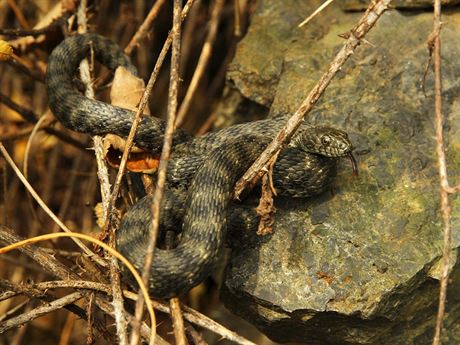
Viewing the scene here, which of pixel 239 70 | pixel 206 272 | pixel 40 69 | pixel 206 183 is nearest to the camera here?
pixel 206 272

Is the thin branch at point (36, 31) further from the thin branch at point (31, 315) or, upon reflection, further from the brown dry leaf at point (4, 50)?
the thin branch at point (31, 315)

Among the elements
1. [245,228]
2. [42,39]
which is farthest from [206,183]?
[42,39]

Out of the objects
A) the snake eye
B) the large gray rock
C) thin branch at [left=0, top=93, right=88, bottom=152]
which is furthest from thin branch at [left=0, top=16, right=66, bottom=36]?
the snake eye

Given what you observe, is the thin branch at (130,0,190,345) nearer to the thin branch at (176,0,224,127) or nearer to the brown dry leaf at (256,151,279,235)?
the brown dry leaf at (256,151,279,235)

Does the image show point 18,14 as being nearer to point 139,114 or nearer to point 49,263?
point 139,114

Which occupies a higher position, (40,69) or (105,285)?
(40,69)

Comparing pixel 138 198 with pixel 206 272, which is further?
pixel 138 198

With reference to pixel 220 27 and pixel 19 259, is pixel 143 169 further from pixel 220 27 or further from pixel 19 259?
pixel 220 27
